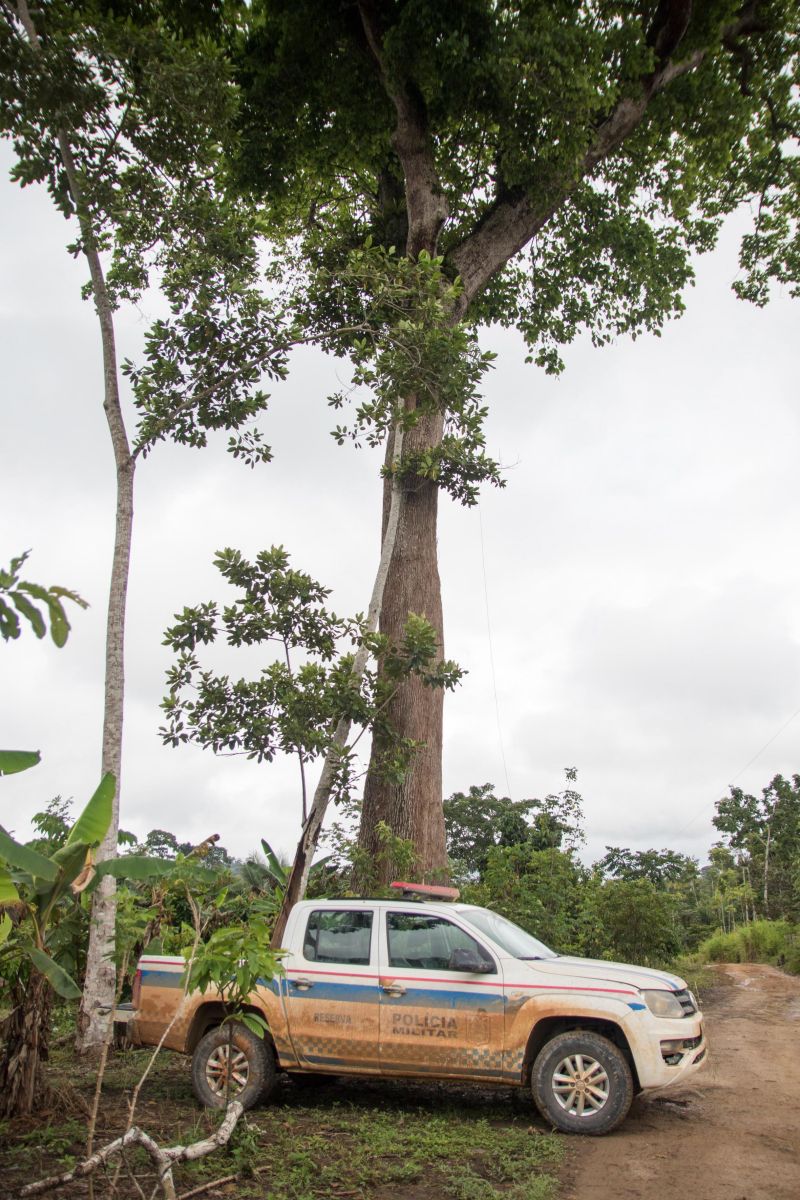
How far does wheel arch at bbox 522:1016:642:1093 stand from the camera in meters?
7.10

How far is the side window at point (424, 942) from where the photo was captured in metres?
7.55

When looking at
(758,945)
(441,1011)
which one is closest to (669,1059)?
(441,1011)

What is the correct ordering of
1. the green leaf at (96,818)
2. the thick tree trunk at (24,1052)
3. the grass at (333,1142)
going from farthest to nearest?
the thick tree trunk at (24,1052)
the green leaf at (96,818)
the grass at (333,1142)

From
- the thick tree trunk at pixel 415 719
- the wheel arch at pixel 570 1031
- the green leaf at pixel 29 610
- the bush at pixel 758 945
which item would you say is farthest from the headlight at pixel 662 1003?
the bush at pixel 758 945

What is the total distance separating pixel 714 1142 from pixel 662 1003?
997 mm

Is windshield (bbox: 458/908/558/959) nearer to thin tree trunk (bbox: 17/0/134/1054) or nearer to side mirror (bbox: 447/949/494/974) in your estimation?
side mirror (bbox: 447/949/494/974)

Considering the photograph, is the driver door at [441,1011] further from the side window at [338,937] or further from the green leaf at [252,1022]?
the green leaf at [252,1022]

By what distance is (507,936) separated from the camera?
26.1 feet

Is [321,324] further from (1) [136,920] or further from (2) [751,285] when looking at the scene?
(2) [751,285]

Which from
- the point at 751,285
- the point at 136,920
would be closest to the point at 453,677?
the point at 136,920

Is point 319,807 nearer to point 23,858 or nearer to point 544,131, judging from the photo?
point 23,858

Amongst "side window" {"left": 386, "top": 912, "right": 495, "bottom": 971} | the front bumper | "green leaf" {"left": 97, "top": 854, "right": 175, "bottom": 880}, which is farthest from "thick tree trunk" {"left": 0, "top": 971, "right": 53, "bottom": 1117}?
the front bumper

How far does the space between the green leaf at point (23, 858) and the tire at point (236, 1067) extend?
10.2 feet

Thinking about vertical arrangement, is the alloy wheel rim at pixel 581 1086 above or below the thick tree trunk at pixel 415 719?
below
